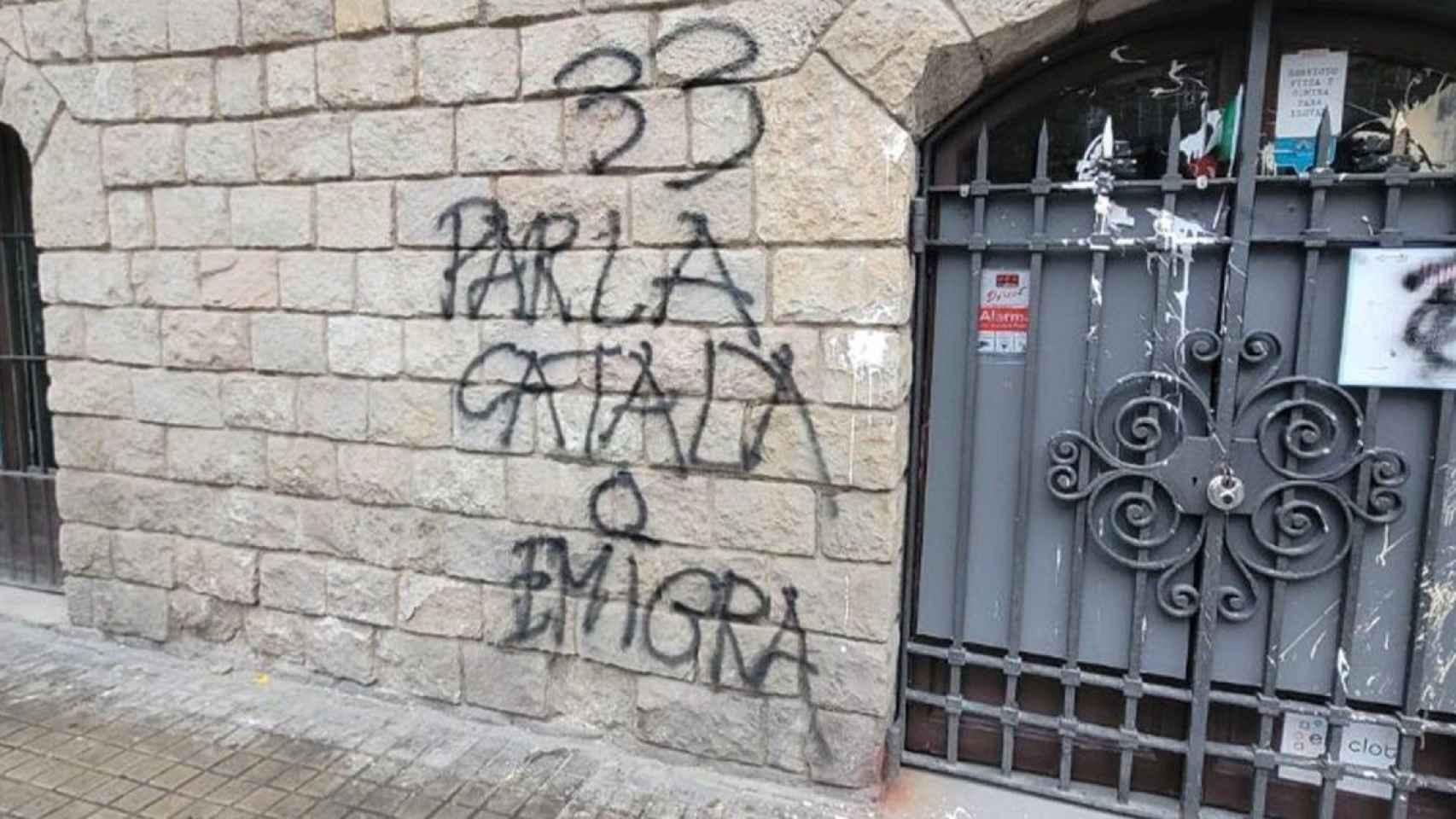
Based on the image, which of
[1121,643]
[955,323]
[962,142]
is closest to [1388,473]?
[1121,643]

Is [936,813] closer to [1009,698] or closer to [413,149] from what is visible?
[1009,698]

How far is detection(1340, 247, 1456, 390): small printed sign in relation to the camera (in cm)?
240

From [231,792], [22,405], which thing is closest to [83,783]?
[231,792]

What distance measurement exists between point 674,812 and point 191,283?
9.64 feet

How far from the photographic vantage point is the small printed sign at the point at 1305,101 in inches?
98.3

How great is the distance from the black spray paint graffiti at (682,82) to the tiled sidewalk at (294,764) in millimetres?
2087

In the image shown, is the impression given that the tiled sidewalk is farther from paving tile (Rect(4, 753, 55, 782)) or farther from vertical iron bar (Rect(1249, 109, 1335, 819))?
vertical iron bar (Rect(1249, 109, 1335, 819))

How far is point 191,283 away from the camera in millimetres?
3680

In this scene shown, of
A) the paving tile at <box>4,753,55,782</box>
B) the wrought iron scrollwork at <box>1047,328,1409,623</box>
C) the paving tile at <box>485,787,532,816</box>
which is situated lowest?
the paving tile at <box>4,753,55,782</box>

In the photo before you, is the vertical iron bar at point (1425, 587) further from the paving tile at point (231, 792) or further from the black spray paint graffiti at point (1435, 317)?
the paving tile at point (231, 792)

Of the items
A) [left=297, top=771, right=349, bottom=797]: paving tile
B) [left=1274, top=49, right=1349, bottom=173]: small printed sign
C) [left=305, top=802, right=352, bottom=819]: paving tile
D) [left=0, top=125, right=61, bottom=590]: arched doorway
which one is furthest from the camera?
[left=0, top=125, right=61, bottom=590]: arched doorway

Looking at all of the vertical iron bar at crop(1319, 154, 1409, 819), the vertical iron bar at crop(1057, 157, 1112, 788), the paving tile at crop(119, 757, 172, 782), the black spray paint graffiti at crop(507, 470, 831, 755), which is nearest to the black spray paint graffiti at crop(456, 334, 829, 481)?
the black spray paint graffiti at crop(507, 470, 831, 755)

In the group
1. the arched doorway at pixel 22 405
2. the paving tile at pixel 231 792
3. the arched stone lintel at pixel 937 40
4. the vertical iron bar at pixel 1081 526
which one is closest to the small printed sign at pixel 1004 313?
the vertical iron bar at pixel 1081 526

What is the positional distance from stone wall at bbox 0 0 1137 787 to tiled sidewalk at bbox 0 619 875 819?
0.13 meters
